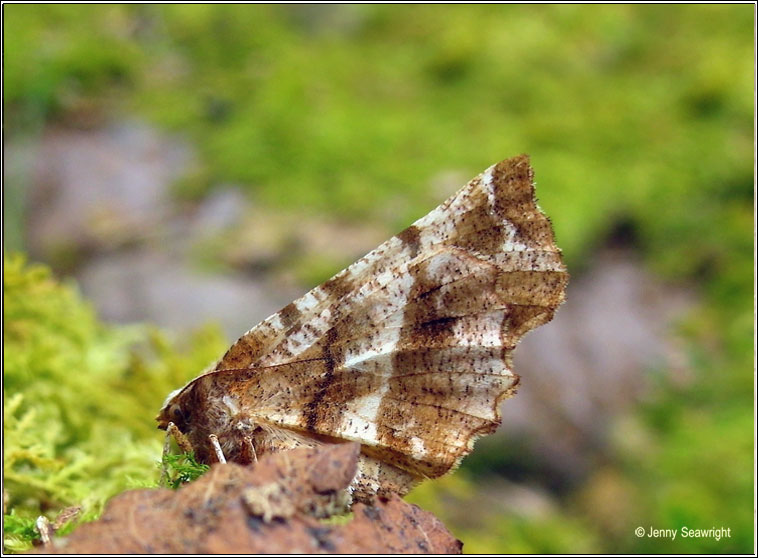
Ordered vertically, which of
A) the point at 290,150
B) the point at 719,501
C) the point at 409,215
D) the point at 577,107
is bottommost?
the point at 719,501

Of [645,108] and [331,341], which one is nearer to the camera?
[331,341]

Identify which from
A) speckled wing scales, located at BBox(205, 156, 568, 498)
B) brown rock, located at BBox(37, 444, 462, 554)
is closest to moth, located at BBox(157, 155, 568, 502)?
speckled wing scales, located at BBox(205, 156, 568, 498)

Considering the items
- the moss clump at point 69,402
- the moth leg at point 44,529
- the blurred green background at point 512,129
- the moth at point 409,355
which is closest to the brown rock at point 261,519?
the moth leg at point 44,529

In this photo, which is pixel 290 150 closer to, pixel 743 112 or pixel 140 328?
pixel 140 328

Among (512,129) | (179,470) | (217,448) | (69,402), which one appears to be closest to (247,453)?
(217,448)

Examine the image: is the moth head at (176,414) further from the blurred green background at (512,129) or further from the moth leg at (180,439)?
the blurred green background at (512,129)

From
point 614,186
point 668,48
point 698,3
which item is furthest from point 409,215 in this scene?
point 698,3

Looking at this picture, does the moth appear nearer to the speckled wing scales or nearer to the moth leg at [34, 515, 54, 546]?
the speckled wing scales
